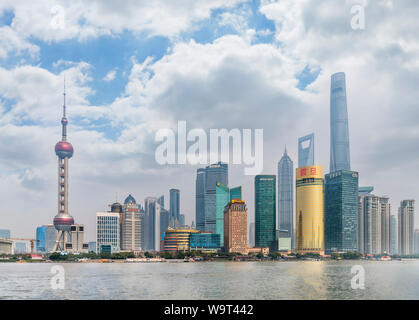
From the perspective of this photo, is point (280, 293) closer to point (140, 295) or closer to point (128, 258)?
point (140, 295)
